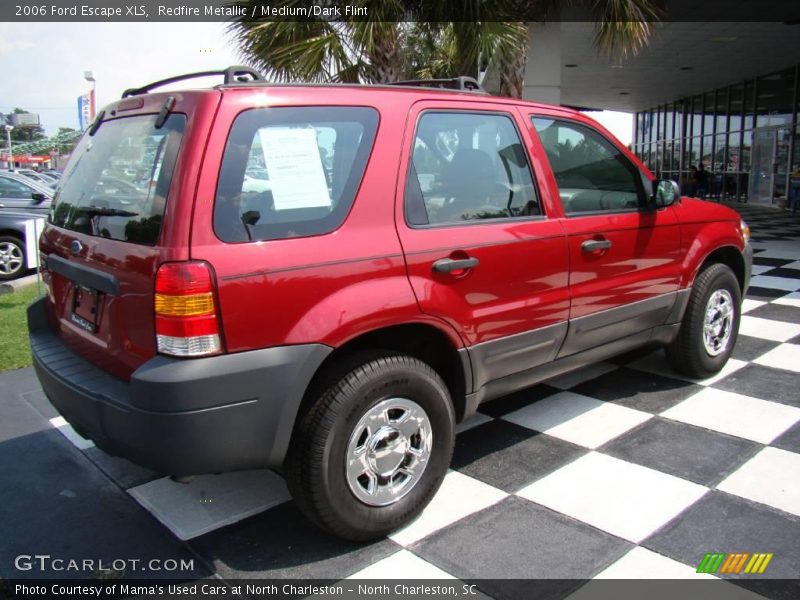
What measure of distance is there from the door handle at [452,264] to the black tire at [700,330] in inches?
77.9

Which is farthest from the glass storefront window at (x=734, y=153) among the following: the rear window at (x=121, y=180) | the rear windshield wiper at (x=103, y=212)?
the rear windshield wiper at (x=103, y=212)

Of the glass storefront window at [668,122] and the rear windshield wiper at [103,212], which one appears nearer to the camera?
the rear windshield wiper at [103,212]

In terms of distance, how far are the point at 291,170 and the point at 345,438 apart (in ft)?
3.22

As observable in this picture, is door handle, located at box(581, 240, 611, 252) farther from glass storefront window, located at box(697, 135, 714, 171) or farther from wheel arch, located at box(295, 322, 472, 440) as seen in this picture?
glass storefront window, located at box(697, 135, 714, 171)

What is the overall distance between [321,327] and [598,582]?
1314mm

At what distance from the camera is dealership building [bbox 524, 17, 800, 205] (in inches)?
528

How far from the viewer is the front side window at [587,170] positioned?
323 centimetres

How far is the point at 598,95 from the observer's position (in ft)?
81.4

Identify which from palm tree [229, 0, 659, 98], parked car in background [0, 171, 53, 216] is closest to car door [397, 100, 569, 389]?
palm tree [229, 0, 659, 98]

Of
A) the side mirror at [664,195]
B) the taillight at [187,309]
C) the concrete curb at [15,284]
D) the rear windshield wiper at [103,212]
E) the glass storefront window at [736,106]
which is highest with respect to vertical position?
the glass storefront window at [736,106]

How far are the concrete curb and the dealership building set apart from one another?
780 cm

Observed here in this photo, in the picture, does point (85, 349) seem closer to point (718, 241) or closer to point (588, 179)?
point (588, 179)

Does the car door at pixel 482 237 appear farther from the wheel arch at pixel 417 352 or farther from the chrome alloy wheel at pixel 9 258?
the chrome alloy wheel at pixel 9 258

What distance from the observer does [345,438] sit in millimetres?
2309
